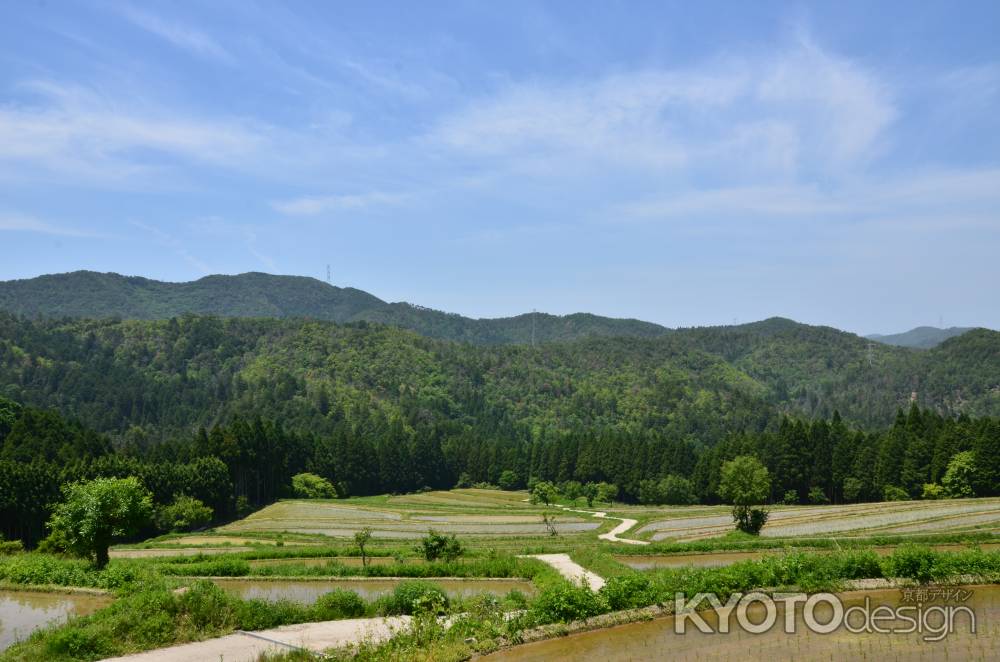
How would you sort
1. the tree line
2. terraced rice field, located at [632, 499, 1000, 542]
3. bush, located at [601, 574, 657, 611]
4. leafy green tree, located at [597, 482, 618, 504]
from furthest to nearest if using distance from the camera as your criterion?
leafy green tree, located at [597, 482, 618, 504], the tree line, terraced rice field, located at [632, 499, 1000, 542], bush, located at [601, 574, 657, 611]

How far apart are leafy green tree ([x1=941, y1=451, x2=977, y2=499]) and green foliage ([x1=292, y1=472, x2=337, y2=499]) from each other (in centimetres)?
8410

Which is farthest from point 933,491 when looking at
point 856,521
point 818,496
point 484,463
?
point 484,463

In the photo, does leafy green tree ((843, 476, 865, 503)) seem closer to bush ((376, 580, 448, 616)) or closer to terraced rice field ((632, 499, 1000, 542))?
terraced rice field ((632, 499, 1000, 542))

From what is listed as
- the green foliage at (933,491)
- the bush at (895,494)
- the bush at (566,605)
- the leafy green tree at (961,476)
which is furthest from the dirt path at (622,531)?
the leafy green tree at (961,476)

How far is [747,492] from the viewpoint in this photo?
200 ft

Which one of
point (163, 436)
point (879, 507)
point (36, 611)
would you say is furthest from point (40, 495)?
point (163, 436)

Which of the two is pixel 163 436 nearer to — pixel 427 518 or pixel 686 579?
pixel 427 518

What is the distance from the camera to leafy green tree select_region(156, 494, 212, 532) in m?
73.2

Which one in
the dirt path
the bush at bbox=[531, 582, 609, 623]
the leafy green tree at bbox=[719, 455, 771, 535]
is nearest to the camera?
the bush at bbox=[531, 582, 609, 623]

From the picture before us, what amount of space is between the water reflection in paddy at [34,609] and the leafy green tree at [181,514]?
40115mm

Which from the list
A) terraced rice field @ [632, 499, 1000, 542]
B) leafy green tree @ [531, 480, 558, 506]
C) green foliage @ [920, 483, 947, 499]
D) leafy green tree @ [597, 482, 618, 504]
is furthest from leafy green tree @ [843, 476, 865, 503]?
leafy green tree @ [531, 480, 558, 506]

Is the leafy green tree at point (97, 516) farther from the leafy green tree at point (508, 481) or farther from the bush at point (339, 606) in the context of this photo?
the leafy green tree at point (508, 481)

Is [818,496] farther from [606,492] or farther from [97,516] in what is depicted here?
[97,516]

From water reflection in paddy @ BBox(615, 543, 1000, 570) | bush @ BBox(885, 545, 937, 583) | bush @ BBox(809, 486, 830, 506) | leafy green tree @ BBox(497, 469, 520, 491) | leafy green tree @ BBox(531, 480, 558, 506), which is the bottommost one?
leafy green tree @ BBox(497, 469, 520, 491)
